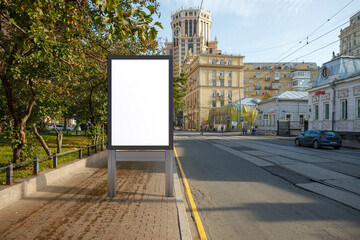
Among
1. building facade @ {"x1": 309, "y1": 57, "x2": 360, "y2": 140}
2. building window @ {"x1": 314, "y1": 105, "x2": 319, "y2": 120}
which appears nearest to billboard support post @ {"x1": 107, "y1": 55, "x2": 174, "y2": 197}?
building facade @ {"x1": 309, "y1": 57, "x2": 360, "y2": 140}

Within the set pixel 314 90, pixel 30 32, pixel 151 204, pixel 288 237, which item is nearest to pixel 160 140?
pixel 151 204

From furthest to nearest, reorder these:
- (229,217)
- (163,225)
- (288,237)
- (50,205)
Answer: (50,205), (229,217), (163,225), (288,237)

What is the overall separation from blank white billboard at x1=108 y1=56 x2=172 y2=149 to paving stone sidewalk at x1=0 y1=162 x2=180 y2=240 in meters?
1.23

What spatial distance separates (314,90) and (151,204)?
112 feet

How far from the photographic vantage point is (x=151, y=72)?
227 inches

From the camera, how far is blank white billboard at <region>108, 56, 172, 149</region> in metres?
5.74

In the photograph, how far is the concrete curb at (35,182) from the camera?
502 cm

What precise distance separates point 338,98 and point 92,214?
103 feet

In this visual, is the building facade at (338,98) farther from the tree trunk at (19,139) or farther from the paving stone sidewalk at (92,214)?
the tree trunk at (19,139)

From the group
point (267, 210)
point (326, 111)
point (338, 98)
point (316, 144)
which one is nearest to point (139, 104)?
point (267, 210)

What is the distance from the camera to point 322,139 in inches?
735

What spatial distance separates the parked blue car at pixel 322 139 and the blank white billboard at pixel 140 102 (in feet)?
55.5

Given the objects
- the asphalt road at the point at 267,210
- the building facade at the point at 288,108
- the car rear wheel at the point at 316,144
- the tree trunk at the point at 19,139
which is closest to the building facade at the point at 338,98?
the building facade at the point at 288,108

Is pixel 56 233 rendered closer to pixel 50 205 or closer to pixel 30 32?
pixel 50 205
